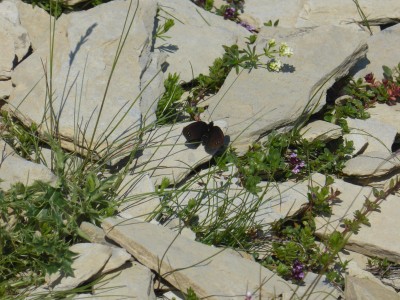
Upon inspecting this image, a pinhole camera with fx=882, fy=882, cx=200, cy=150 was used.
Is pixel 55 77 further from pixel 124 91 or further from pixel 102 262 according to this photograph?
pixel 102 262

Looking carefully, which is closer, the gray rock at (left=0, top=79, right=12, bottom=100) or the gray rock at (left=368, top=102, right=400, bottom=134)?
the gray rock at (left=0, top=79, right=12, bottom=100)

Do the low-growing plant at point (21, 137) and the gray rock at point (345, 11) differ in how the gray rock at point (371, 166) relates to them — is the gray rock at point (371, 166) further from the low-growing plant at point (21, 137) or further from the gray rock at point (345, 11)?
the low-growing plant at point (21, 137)

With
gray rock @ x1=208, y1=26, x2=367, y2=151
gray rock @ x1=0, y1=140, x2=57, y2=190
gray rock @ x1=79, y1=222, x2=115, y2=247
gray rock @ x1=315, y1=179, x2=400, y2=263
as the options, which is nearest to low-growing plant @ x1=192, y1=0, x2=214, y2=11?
gray rock @ x1=208, y1=26, x2=367, y2=151

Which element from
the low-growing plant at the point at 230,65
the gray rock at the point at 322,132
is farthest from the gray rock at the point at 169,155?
the gray rock at the point at 322,132

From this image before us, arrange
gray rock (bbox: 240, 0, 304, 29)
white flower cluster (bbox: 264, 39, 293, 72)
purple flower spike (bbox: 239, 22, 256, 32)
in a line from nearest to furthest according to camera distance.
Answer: white flower cluster (bbox: 264, 39, 293, 72) < purple flower spike (bbox: 239, 22, 256, 32) < gray rock (bbox: 240, 0, 304, 29)

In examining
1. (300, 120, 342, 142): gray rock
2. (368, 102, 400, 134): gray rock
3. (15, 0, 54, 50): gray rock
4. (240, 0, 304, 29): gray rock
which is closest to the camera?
(300, 120, 342, 142): gray rock

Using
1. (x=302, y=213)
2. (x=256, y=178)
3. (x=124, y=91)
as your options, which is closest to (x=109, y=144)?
(x=124, y=91)

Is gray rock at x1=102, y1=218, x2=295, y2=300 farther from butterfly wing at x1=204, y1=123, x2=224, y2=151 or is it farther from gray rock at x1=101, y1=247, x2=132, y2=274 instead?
butterfly wing at x1=204, y1=123, x2=224, y2=151
